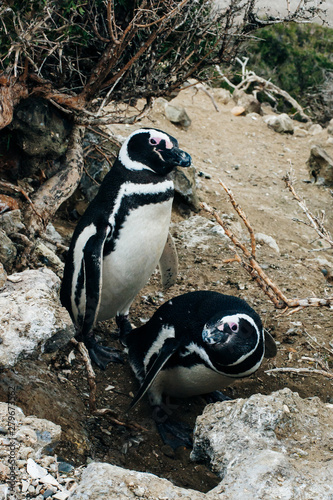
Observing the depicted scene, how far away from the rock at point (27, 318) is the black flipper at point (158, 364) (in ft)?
1.45

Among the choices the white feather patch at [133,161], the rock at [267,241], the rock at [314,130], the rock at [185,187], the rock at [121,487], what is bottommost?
the rock at [314,130]

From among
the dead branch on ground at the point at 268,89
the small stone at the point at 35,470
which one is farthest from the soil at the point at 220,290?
the dead branch on ground at the point at 268,89

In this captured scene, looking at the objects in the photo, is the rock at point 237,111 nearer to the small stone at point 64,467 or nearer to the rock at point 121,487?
the small stone at point 64,467

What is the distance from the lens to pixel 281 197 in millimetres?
6031

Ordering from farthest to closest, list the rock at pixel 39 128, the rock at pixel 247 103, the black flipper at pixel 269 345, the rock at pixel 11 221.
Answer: the rock at pixel 247 103, the rock at pixel 39 128, the rock at pixel 11 221, the black flipper at pixel 269 345

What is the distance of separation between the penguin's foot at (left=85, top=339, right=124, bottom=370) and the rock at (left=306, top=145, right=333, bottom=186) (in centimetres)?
443

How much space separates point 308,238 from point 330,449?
346cm

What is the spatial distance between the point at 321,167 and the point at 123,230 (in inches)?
173

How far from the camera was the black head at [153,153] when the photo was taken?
9.90 feet

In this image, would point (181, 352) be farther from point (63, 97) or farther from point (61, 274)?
point (63, 97)

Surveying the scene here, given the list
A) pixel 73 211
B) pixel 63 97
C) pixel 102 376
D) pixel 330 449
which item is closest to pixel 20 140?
pixel 63 97

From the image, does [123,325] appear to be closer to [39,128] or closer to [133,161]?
[133,161]

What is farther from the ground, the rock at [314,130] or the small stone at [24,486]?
the small stone at [24,486]

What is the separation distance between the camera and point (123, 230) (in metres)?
3.07
